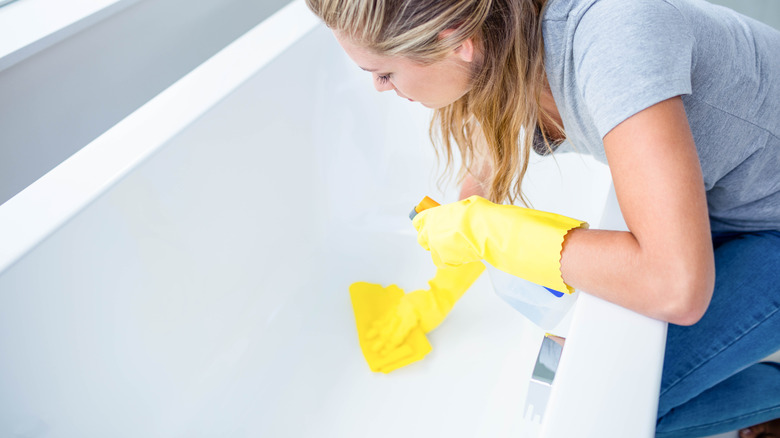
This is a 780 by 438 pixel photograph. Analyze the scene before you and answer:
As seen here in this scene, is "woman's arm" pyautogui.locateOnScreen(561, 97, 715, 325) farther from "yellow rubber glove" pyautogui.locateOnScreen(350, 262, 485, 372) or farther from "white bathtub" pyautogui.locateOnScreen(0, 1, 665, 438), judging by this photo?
"yellow rubber glove" pyautogui.locateOnScreen(350, 262, 485, 372)

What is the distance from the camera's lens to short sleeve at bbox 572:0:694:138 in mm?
561

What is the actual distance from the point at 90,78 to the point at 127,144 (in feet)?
1.64

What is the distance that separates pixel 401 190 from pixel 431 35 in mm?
868

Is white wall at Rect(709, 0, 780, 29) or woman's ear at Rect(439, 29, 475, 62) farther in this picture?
white wall at Rect(709, 0, 780, 29)

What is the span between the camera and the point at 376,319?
4.03 feet

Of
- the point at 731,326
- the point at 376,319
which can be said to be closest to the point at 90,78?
the point at 376,319

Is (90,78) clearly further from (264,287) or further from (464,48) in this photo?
(464,48)

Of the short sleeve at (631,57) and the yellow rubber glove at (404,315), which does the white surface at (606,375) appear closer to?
the short sleeve at (631,57)

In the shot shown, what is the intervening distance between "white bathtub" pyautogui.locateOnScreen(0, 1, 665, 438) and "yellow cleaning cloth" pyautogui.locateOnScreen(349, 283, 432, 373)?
0.02 meters

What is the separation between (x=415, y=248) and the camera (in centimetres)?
140

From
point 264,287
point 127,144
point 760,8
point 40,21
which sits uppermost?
point 40,21

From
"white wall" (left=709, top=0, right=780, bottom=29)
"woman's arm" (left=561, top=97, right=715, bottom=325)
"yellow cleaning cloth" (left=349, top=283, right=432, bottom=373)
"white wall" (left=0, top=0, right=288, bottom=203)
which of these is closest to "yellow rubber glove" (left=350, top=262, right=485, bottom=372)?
"yellow cleaning cloth" (left=349, top=283, right=432, bottom=373)

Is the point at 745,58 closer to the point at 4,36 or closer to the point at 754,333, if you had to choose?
the point at 754,333

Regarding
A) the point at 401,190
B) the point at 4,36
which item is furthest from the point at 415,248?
the point at 4,36
